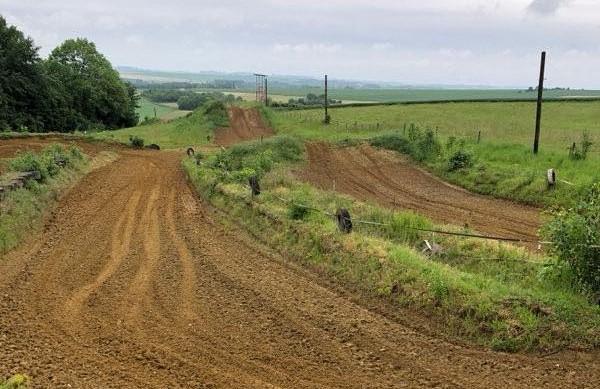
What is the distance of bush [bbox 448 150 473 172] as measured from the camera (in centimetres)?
2786

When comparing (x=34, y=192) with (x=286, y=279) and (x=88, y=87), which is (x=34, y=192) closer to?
(x=286, y=279)

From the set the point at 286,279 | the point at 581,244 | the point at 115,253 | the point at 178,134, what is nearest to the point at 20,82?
the point at 178,134

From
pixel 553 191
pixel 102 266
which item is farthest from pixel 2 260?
pixel 553 191

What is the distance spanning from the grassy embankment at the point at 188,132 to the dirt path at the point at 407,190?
15.2 metres

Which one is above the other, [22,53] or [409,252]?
[22,53]

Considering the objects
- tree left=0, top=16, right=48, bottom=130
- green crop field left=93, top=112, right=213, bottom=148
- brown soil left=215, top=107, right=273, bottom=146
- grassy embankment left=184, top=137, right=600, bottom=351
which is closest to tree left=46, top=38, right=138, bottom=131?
tree left=0, top=16, right=48, bottom=130

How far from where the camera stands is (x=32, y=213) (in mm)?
16375

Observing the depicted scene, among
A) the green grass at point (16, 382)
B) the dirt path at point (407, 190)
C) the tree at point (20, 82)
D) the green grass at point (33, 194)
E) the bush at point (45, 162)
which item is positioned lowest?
the dirt path at point (407, 190)

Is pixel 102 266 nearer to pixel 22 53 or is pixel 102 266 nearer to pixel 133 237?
pixel 133 237

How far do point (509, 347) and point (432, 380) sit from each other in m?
1.67

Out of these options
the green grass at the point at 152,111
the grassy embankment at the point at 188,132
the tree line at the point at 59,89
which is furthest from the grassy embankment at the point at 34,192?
the green grass at the point at 152,111

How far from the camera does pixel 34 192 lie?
1834cm

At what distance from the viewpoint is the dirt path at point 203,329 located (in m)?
7.86

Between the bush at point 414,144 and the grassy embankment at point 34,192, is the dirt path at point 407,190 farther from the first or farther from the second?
the grassy embankment at point 34,192
